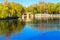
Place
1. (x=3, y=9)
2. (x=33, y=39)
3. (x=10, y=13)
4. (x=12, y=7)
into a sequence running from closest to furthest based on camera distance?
1. (x=33, y=39)
2. (x=3, y=9)
3. (x=10, y=13)
4. (x=12, y=7)

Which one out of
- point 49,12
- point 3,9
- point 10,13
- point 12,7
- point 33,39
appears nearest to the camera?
point 33,39

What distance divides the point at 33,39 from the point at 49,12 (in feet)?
144

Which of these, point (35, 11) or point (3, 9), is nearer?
point (3, 9)

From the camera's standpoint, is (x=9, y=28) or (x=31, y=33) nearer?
(x=31, y=33)

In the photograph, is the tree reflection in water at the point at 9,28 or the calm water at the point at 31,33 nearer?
the calm water at the point at 31,33

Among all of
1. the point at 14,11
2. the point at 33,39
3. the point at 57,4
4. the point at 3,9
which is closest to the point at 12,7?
the point at 14,11

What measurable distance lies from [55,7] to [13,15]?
18.0 metres

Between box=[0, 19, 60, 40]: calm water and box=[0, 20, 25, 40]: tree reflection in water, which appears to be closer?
box=[0, 19, 60, 40]: calm water

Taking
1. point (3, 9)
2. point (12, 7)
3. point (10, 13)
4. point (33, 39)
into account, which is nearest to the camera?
point (33, 39)

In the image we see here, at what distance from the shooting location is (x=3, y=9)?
3422 centimetres

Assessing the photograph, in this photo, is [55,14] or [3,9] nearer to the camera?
[3,9]

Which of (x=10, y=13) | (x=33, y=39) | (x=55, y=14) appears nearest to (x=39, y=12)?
(x=55, y=14)

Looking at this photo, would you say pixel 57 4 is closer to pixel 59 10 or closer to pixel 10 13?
pixel 59 10

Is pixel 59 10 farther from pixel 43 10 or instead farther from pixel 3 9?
pixel 3 9
